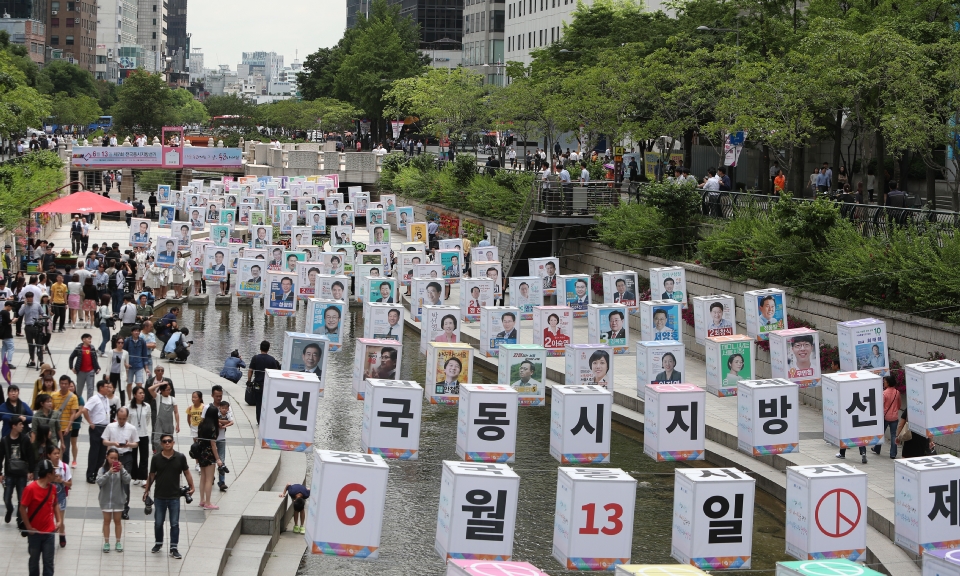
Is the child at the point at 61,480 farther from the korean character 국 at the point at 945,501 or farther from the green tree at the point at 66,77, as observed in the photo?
the green tree at the point at 66,77

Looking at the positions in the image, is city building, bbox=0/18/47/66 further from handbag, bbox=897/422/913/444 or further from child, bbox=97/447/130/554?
child, bbox=97/447/130/554

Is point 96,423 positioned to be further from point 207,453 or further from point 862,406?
point 862,406

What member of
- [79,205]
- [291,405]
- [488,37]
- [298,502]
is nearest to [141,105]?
[488,37]

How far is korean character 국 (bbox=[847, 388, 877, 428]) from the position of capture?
760 inches

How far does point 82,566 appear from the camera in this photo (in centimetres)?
1639

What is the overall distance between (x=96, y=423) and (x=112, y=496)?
2644mm

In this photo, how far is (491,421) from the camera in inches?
703

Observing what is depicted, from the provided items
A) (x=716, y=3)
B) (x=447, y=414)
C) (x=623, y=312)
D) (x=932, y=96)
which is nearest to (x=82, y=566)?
(x=447, y=414)

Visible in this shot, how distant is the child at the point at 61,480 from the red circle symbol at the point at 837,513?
9734mm

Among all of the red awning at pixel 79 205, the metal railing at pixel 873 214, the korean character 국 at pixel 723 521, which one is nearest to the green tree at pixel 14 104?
Result: the red awning at pixel 79 205

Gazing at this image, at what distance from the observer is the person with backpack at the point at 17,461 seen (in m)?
17.0

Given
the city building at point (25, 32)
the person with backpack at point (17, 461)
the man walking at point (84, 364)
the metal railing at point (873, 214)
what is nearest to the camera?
the person with backpack at point (17, 461)

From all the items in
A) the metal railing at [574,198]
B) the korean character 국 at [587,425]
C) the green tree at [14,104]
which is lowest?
the korean character 국 at [587,425]

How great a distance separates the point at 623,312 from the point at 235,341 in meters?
14.3
